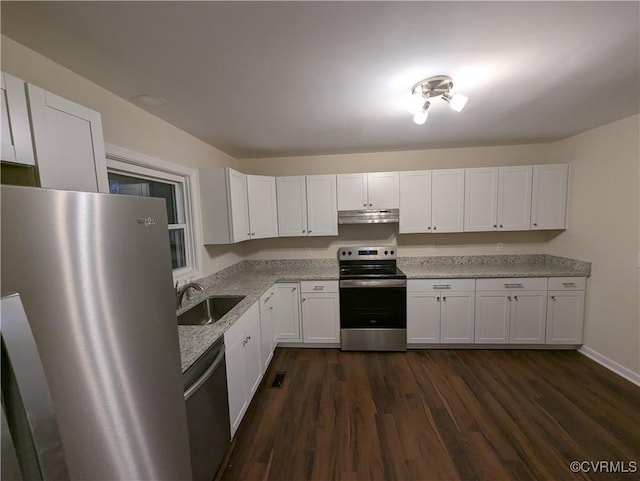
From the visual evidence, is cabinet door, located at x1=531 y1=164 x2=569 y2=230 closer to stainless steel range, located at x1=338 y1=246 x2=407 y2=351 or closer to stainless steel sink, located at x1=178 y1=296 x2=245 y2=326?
stainless steel range, located at x1=338 y1=246 x2=407 y2=351

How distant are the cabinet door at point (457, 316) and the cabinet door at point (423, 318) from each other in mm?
66

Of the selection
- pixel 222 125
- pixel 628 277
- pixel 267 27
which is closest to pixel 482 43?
pixel 267 27

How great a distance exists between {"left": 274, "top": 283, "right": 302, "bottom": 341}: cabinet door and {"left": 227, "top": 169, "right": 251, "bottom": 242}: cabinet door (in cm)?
77

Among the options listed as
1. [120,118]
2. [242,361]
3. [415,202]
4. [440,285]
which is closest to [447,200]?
[415,202]

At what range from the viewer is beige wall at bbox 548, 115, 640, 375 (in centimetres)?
234

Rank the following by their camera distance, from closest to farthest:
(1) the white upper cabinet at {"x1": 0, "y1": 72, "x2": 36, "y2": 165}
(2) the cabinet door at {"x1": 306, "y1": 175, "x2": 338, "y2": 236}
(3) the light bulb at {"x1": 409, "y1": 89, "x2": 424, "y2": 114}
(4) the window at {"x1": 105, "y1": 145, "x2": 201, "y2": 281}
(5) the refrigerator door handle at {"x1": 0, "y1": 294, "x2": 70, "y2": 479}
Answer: (5) the refrigerator door handle at {"x1": 0, "y1": 294, "x2": 70, "y2": 479} < (1) the white upper cabinet at {"x1": 0, "y1": 72, "x2": 36, "y2": 165} < (3) the light bulb at {"x1": 409, "y1": 89, "x2": 424, "y2": 114} < (4) the window at {"x1": 105, "y1": 145, "x2": 201, "y2": 281} < (2) the cabinet door at {"x1": 306, "y1": 175, "x2": 338, "y2": 236}

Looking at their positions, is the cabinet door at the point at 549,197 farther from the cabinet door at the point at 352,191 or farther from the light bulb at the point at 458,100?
the light bulb at the point at 458,100

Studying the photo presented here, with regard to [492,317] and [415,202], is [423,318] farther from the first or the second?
[415,202]

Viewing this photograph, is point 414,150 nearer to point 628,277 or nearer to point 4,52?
point 628,277

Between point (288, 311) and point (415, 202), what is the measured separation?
6.75 ft

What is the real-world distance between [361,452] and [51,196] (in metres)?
2.11

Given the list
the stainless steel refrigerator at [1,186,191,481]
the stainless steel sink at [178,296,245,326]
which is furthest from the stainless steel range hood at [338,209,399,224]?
the stainless steel refrigerator at [1,186,191,481]

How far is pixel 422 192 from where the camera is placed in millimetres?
3189

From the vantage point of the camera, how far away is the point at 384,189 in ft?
10.6
